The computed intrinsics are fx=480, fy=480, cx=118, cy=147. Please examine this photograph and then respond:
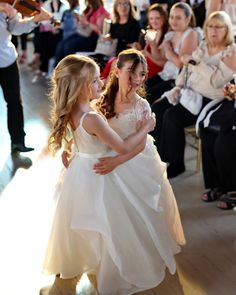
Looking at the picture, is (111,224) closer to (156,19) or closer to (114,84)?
(114,84)

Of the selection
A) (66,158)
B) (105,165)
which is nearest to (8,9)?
(66,158)

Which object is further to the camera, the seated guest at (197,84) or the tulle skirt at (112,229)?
the seated guest at (197,84)

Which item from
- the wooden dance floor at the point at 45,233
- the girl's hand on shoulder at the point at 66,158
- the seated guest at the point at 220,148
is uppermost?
the girl's hand on shoulder at the point at 66,158

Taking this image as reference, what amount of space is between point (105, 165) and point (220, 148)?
1.12 metres

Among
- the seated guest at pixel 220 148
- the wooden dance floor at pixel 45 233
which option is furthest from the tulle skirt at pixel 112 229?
the seated guest at pixel 220 148

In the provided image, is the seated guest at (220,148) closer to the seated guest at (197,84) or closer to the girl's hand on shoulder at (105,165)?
the seated guest at (197,84)

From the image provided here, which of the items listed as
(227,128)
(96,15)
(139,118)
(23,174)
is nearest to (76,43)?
(96,15)

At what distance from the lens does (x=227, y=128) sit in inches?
115

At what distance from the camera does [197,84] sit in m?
3.20

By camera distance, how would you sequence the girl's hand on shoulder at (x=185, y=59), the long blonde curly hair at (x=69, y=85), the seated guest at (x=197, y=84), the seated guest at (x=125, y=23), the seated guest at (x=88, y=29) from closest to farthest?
1. the long blonde curly hair at (x=69, y=85)
2. the seated guest at (x=197, y=84)
3. the girl's hand on shoulder at (x=185, y=59)
4. the seated guest at (x=125, y=23)
5. the seated guest at (x=88, y=29)

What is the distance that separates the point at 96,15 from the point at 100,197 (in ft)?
11.9

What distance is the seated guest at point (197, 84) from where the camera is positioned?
307 cm

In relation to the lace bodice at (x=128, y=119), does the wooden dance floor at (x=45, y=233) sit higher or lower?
lower

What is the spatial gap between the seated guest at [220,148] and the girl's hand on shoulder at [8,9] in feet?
5.00
